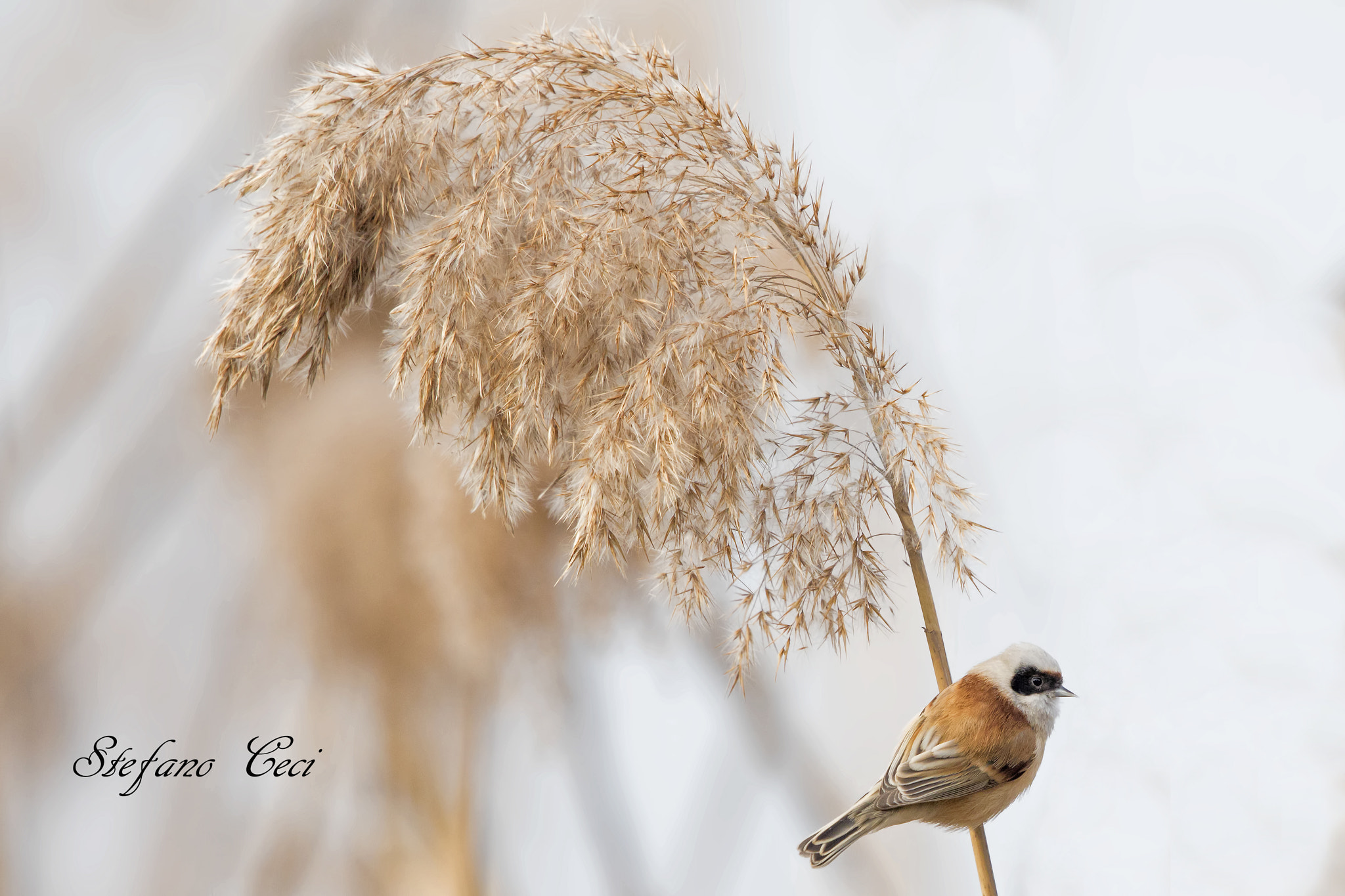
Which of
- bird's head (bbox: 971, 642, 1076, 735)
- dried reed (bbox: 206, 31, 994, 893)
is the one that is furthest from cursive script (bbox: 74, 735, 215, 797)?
bird's head (bbox: 971, 642, 1076, 735)

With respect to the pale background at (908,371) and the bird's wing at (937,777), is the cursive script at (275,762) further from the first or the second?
the bird's wing at (937,777)

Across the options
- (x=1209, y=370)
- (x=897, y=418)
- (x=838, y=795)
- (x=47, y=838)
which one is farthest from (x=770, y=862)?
(x=47, y=838)

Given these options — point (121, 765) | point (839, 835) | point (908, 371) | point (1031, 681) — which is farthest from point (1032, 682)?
point (121, 765)

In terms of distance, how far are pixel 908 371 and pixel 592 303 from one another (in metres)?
0.42

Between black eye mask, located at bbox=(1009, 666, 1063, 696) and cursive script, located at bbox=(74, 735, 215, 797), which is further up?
cursive script, located at bbox=(74, 735, 215, 797)

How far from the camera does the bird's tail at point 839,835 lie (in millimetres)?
844

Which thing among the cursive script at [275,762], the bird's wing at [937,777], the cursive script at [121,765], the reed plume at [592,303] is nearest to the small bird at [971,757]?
the bird's wing at [937,777]

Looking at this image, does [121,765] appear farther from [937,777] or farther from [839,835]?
[937,777]

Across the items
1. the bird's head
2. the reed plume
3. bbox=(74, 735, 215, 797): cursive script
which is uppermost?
the reed plume

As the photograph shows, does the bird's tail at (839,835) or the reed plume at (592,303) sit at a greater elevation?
the reed plume at (592,303)

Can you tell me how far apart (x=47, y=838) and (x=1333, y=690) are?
1552 mm

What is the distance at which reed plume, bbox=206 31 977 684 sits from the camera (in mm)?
795

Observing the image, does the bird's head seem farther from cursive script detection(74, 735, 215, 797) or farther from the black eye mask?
cursive script detection(74, 735, 215, 797)

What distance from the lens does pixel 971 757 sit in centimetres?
83
